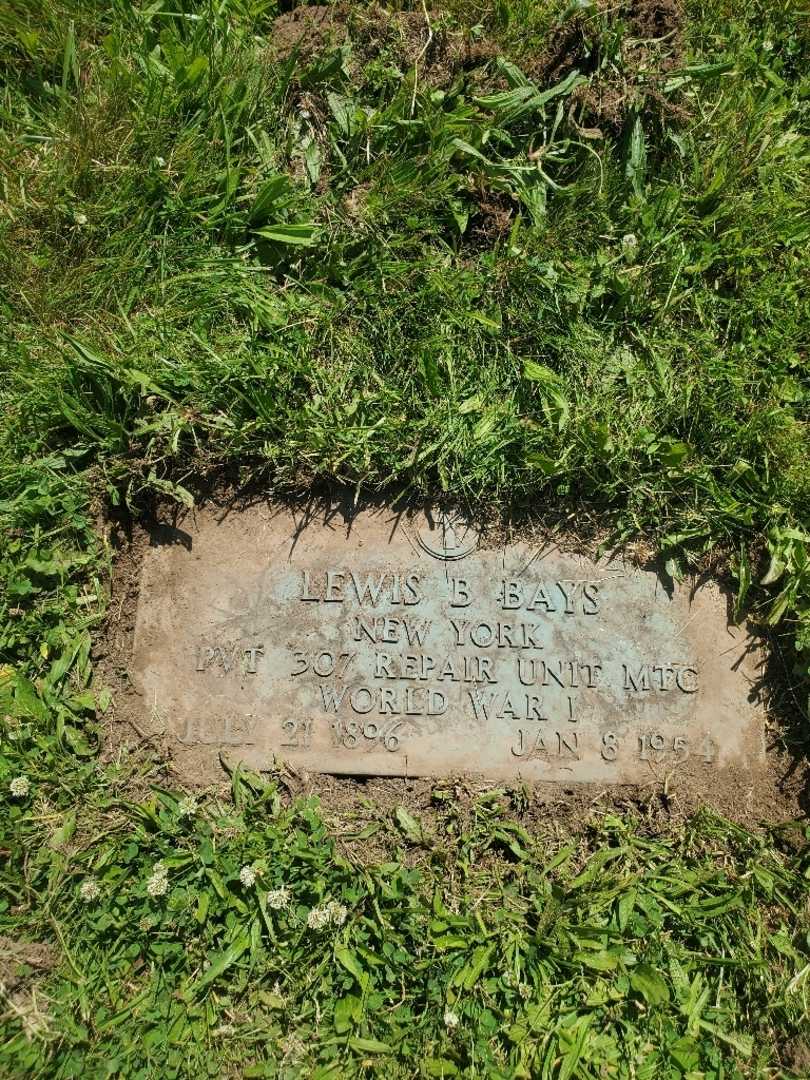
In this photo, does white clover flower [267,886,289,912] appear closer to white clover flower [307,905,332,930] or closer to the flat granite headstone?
white clover flower [307,905,332,930]

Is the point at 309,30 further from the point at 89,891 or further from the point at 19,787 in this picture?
the point at 89,891

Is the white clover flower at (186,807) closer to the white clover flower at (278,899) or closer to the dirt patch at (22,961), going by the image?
the white clover flower at (278,899)

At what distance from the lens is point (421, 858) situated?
243 cm

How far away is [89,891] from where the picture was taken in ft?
7.51

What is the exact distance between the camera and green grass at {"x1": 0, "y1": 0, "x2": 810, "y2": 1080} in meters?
2.27

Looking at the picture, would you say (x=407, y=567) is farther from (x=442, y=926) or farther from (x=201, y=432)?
(x=442, y=926)

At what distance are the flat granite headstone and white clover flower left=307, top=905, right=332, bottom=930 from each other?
427mm

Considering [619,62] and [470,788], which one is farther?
[619,62]

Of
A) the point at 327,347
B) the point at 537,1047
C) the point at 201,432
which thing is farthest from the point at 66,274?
the point at 537,1047

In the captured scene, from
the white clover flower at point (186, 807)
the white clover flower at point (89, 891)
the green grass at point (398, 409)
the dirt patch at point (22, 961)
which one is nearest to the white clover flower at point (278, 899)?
the green grass at point (398, 409)

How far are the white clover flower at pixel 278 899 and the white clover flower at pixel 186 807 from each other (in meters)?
0.36

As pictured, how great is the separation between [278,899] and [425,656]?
0.88 meters

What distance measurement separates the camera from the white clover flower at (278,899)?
2.27 metres

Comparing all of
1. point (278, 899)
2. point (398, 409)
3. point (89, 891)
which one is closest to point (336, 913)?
point (278, 899)
